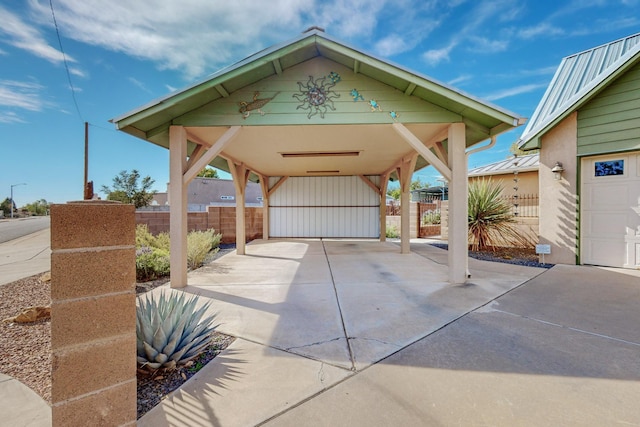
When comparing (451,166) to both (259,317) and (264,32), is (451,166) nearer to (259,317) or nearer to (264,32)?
(259,317)

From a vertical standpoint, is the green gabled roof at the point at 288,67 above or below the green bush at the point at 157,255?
above

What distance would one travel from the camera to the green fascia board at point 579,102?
526 cm

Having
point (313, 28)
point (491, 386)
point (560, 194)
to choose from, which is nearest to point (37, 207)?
point (313, 28)

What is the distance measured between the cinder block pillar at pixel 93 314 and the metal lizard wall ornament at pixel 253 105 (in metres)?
3.47

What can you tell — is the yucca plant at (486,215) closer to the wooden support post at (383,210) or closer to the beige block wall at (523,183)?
the beige block wall at (523,183)

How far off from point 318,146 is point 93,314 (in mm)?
5787

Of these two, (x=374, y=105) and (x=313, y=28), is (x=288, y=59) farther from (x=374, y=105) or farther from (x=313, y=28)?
(x=374, y=105)

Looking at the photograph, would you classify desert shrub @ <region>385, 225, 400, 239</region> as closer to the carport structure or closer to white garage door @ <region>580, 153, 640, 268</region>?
white garage door @ <region>580, 153, 640, 268</region>

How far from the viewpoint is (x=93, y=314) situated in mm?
1326

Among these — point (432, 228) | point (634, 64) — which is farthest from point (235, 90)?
point (432, 228)

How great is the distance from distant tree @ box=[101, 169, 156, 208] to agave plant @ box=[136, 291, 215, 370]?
2065cm

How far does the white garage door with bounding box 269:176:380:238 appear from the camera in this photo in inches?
474

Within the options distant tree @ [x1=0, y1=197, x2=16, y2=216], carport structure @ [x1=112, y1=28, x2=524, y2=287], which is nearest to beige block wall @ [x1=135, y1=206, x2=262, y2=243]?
carport structure @ [x1=112, y1=28, x2=524, y2=287]

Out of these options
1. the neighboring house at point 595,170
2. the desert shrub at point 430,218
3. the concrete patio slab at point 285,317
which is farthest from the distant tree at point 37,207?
the neighboring house at point 595,170
